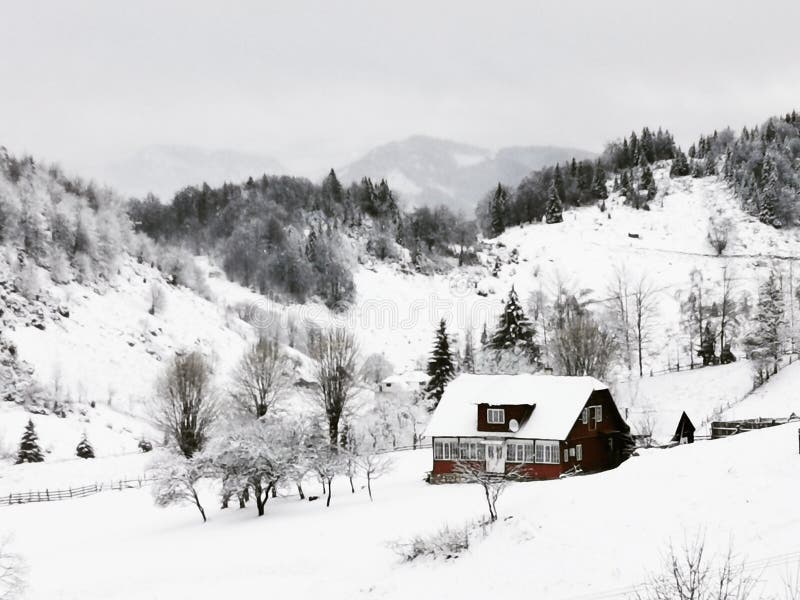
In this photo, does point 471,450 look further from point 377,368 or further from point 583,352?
point 377,368

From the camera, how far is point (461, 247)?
111000mm

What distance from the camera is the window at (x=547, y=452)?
41312 millimetres

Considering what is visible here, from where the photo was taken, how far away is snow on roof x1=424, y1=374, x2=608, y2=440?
1657 inches

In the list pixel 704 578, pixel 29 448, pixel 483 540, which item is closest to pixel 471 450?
pixel 483 540

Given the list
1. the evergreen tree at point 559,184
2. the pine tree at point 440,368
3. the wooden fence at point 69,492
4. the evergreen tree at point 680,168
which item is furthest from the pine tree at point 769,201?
the wooden fence at point 69,492

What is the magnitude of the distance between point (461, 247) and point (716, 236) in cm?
3788

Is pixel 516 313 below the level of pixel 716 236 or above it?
below

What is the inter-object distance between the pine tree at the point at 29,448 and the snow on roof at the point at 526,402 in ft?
94.2

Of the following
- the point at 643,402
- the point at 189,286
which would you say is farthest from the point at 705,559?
the point at 189,286

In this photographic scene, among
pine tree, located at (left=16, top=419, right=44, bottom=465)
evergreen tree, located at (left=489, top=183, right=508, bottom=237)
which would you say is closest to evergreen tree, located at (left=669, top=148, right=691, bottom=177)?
evergreen tree, located at (left=489, top=183, right=508, bottom=237)

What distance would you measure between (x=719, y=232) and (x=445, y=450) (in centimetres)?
8002

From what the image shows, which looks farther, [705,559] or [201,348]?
[201,348]

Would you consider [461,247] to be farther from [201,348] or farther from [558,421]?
[558,421]

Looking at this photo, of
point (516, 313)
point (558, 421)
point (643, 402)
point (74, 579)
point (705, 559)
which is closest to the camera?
point (705, 559)
